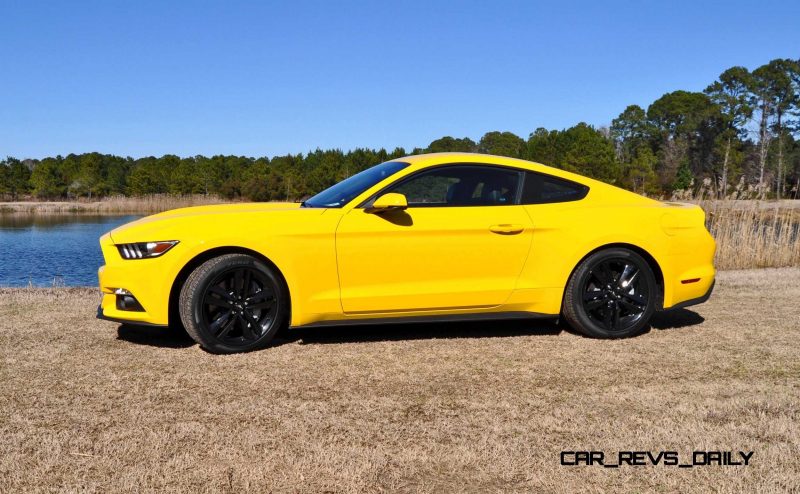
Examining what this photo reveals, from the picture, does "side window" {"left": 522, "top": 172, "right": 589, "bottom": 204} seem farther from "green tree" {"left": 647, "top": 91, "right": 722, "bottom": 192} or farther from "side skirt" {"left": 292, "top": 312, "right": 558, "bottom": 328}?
"green tree" {"left": 647, "top": 91, "right": 722, "bottom": 192}

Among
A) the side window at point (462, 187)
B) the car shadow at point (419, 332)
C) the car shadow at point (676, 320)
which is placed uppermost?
the side window at point (462, 187)

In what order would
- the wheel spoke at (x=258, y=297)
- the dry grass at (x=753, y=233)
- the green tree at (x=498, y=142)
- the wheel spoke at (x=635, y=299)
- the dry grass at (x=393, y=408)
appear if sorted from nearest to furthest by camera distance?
the dry grass at (x=393, y=408)
the wheel spoke at (x=258, y=297)
the wheel spoke at (x=635, y=299)
the dry grass at (x=753, y=233)
the green tree at (x=498, y=142)

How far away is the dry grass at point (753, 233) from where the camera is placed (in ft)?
35.8

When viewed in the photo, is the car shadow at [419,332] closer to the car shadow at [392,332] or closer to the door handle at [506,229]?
the car shadow at [392,332]

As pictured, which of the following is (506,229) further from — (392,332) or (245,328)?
(245,328)

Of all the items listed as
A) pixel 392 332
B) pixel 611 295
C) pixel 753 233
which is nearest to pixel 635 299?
pixel 611 295

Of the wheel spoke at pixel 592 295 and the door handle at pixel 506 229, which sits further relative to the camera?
the wheel spoke at pixel 592 295

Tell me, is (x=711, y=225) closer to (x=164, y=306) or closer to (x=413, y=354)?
(x=413, y=354)

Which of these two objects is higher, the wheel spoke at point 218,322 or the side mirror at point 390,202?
the side mirror at point 390,202

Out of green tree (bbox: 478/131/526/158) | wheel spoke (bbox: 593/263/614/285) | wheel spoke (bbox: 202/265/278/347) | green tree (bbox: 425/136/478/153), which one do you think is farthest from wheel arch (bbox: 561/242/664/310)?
green tree (bbox: 478/131/526/158)

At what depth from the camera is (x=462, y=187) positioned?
5230 millimetres

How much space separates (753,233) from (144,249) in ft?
33.0

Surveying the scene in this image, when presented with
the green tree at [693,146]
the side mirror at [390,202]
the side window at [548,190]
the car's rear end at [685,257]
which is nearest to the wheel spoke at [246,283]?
the side mirror at [390,202]

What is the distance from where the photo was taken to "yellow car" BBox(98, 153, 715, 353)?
4785 mm
